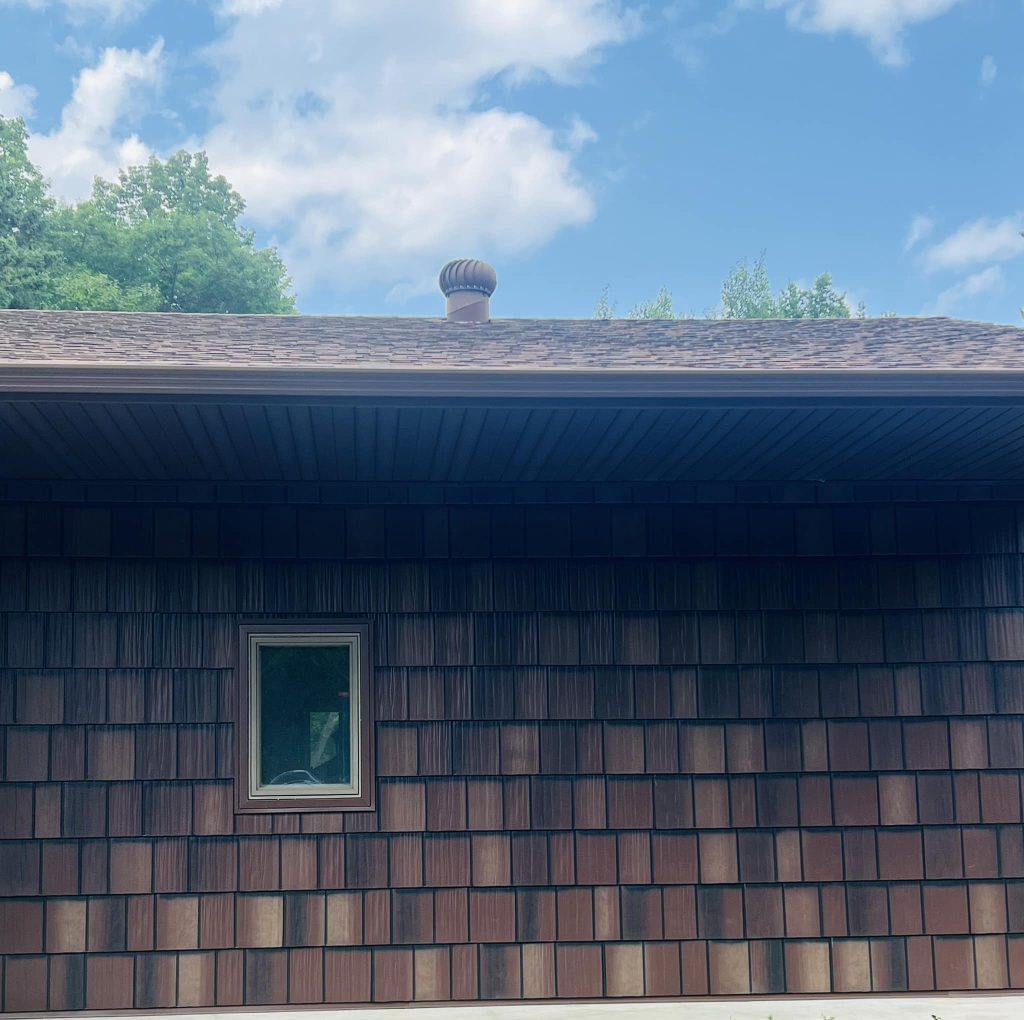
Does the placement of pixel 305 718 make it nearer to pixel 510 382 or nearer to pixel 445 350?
pixel 445 350

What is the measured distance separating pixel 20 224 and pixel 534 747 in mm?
18180

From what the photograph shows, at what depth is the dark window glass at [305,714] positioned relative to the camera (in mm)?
4551

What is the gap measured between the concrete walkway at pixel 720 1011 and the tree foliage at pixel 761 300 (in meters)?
24.6

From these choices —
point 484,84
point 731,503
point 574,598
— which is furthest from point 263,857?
point 484,84

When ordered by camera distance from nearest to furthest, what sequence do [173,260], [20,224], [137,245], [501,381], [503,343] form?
[501,381] < [503,343] < [20,224] < [173,260] < [137,245]

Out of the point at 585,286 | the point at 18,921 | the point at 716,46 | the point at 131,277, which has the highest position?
the point at 716,46

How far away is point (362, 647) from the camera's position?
15.2 feet

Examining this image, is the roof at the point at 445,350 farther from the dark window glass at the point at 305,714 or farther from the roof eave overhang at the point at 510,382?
the dark window glass at the point at 305,714

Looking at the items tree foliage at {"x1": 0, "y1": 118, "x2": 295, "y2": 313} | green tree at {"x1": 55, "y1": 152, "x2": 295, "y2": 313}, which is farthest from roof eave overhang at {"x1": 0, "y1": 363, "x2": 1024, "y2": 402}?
green tree at {"x1": 55, "y1": 152, "x2": 295, "y2": 313}

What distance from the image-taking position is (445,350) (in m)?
4.79

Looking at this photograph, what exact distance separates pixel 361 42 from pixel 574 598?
46133mm

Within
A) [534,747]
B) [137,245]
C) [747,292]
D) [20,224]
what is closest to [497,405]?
[534,747]

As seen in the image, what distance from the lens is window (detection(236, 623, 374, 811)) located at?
178 inches

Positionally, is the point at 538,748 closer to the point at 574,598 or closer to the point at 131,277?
the point at 574,598
